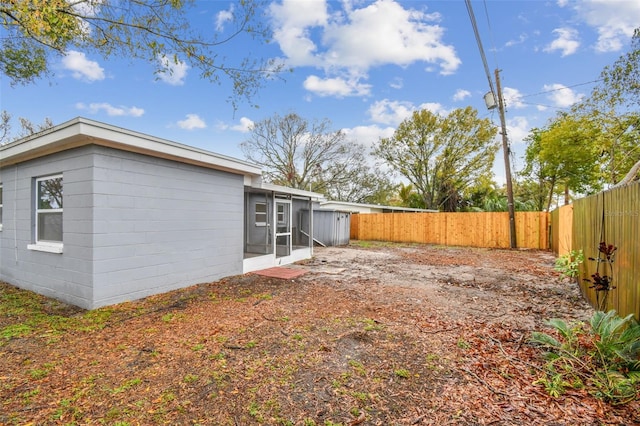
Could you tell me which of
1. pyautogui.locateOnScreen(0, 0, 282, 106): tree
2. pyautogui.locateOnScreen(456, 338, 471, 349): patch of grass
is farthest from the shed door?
pyautogui.locateOnScreen(456, 338, 471, 349): patch of grass

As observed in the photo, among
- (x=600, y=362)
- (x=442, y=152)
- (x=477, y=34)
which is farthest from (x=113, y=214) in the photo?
(x=442, y=152)

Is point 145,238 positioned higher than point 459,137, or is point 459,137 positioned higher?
point 459,137

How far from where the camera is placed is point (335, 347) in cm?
307

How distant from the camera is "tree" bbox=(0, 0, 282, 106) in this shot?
Answer: 4133mm

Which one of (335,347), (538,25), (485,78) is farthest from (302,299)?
(485,78)

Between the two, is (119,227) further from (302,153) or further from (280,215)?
(302,153)

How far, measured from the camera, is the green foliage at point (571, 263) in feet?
17.5

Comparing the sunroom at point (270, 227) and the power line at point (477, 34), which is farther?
the sunroom at point (270, 227)

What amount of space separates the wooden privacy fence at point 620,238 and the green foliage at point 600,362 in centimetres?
27

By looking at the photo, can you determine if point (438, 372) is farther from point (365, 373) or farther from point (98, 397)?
point (98, 397)

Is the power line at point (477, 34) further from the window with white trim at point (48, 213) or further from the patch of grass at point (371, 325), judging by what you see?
the window with white trim at point (48, 213)

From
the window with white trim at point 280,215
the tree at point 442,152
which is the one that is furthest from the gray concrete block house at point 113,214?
the tree at point 442,152

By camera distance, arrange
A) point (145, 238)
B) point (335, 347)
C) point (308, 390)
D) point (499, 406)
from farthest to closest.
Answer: point (145, 238) → point (335, 347) → point (308, 390) → point (499, 406)

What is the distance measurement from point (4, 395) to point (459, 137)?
2229 cm
